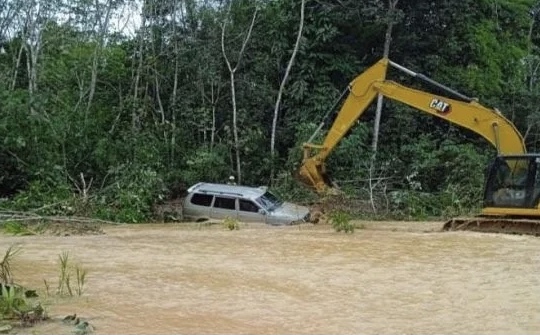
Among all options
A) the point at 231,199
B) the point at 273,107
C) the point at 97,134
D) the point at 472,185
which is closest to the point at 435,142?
the point at 472,185

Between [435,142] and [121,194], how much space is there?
10.9m

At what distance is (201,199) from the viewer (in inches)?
760

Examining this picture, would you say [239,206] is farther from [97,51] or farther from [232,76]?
[97,51]

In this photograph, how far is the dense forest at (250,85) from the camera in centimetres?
2389

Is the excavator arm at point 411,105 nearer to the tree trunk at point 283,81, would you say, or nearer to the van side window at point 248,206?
the van side window at point 248,206

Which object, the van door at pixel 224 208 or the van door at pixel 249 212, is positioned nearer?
the van door at pixel 249 212

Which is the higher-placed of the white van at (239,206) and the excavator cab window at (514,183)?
the excavator cab window at (514,183)

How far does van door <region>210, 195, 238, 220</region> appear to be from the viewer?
1867cm

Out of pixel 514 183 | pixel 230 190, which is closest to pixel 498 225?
pixel 514 183

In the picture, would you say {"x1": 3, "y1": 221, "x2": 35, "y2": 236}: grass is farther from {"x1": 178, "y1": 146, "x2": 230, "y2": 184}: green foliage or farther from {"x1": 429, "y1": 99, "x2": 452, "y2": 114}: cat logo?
{"x1": 429, "y1": 99, "x2": 452, "y2": 114}: cat logo

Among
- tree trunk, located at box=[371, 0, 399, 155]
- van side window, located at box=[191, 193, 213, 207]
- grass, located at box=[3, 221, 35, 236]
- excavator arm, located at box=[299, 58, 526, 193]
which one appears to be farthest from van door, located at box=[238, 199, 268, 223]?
tree trunk, located at box=[371, 0, 399, 155]

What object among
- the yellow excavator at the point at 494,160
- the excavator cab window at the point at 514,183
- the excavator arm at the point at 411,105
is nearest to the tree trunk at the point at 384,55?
the yellow excavator at the point at 494,160

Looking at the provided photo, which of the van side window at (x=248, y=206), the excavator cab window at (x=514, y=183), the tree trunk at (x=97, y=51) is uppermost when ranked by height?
the tree trunk at (x=97, y=51)

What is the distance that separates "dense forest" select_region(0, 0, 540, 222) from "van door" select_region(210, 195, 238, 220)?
4408mm
